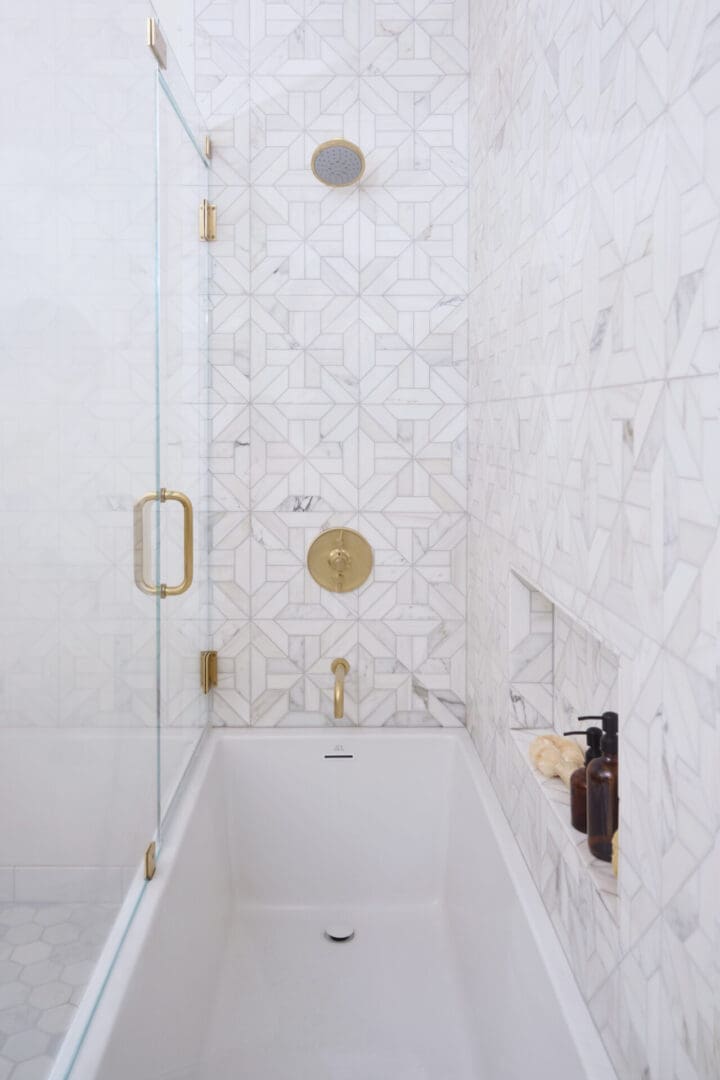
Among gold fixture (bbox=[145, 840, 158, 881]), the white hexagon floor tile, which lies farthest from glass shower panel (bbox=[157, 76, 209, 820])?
the white hexagon floor tile

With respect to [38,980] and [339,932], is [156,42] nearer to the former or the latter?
[38,980]

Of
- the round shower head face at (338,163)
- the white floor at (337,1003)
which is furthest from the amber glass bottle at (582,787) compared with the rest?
the round shower head face at (338,163)

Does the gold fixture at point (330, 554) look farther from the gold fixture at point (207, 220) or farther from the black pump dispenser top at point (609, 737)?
the black pump dispenser top at point (609, 737)

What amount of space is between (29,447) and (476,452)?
4.69ft

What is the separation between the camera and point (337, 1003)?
1915 mm

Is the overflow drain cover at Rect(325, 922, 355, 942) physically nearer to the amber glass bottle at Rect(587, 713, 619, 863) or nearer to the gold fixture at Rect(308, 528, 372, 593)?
the gold fixture at Rect(308, 528, 372, 593)

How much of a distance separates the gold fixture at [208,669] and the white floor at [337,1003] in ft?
1.97

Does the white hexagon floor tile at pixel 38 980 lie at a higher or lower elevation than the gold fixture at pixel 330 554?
lower

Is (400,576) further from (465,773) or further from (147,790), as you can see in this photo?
(147,790)

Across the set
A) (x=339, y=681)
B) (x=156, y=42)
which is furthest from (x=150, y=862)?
(x=156, y=42)

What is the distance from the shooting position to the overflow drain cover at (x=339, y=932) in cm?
216

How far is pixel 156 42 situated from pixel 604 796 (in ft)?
5.07

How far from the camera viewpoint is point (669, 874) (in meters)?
0.88

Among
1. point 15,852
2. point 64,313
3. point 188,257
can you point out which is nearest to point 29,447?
point 64,313
